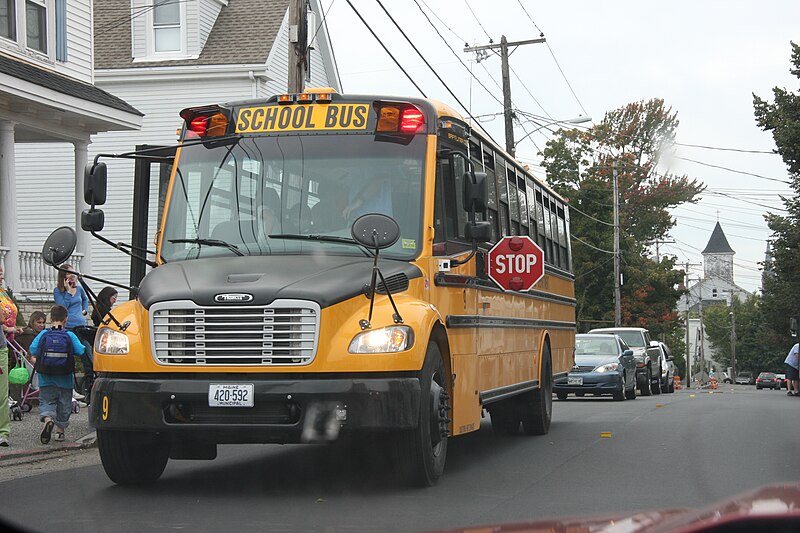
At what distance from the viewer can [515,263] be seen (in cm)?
1204

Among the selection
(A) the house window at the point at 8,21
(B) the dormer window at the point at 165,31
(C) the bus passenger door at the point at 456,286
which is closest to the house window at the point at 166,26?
(B) the dormer window at the point at 165,31

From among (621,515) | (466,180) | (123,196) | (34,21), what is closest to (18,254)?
(34,21)

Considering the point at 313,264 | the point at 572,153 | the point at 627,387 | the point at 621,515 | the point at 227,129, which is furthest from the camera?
the point at 572,153

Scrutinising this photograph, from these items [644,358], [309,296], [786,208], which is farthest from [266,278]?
[786,208]

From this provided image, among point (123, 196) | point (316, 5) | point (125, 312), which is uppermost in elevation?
point (316, 5)

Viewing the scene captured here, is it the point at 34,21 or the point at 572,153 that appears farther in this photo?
the point at 572,153

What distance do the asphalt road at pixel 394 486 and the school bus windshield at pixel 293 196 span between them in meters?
1.80

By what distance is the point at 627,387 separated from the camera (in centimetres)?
2720

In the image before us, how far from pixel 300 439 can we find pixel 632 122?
63.6 m

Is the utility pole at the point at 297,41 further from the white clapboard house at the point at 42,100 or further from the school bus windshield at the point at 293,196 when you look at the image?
the school bus windshield at the point at 293,196

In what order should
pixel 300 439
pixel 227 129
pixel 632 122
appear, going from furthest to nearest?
pixel 632 122 → pixel 227 129 → pixel 300 439

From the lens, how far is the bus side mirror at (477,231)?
30.9ft

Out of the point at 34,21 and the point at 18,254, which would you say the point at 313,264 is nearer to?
the point at 18,254

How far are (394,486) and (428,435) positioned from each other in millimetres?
603
